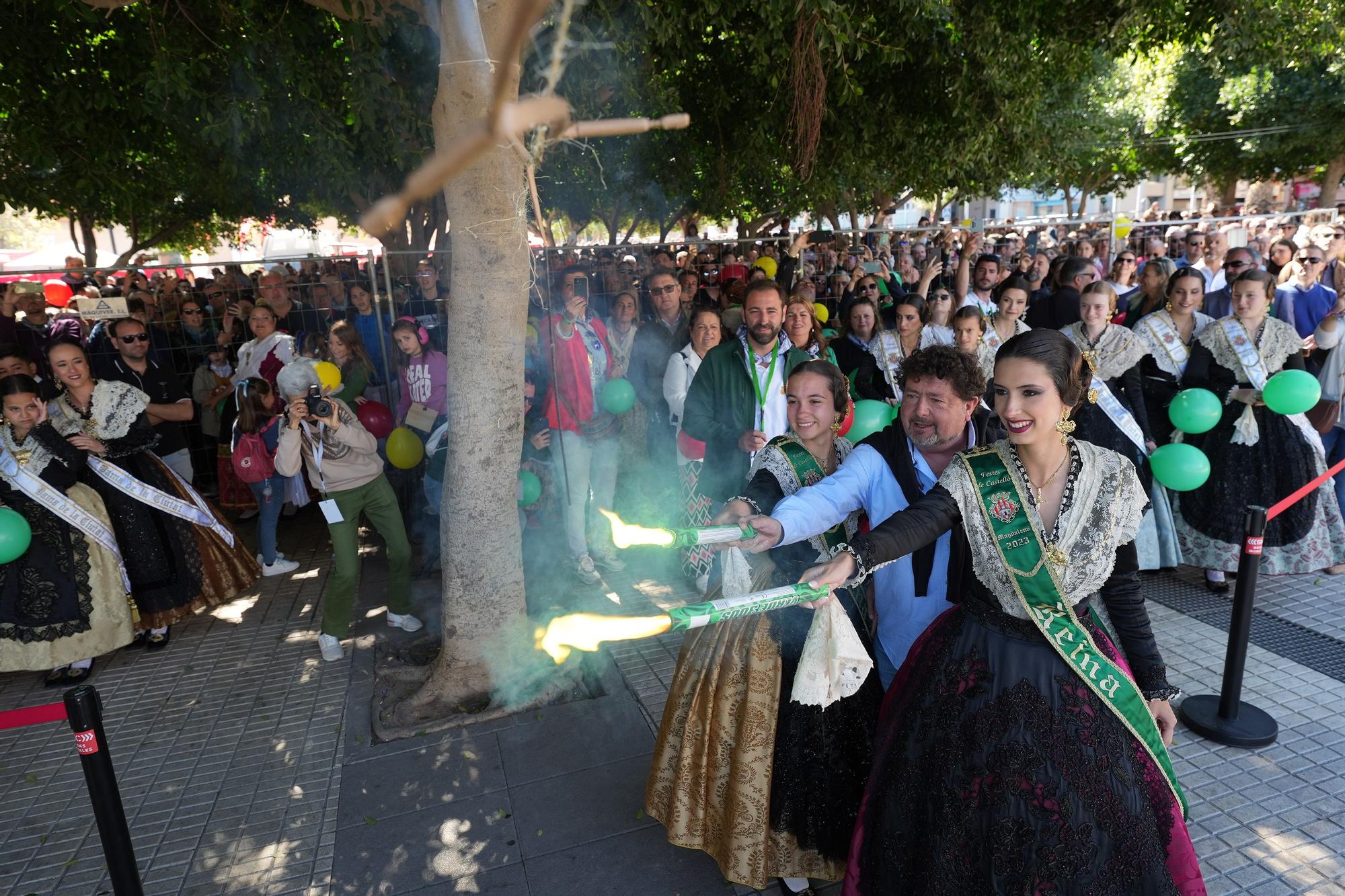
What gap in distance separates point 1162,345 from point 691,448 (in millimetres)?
3297

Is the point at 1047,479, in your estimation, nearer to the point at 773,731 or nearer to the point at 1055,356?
the point at 1055,356

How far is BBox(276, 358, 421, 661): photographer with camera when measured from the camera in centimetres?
477

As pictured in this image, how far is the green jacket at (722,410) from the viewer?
15.9 ft

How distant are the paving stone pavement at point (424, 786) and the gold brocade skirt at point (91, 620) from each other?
0.20 metres

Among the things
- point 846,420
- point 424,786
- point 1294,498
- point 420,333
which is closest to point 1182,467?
point 1294,498

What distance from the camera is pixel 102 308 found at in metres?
7.51

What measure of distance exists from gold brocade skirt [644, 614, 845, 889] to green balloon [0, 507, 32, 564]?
3836 millimetres

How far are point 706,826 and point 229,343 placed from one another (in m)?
8.01

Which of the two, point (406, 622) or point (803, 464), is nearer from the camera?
point (803, 464)

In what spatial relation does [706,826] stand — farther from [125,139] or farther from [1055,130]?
[1055,130]

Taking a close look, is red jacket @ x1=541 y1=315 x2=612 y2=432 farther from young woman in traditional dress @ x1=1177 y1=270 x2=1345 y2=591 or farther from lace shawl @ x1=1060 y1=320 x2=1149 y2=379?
young woman in traditional dress @ x1=1177 y1=270 x2=1345 y2=591

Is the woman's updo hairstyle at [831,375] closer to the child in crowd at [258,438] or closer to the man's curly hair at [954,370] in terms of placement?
the man's curly hair at [954,370]

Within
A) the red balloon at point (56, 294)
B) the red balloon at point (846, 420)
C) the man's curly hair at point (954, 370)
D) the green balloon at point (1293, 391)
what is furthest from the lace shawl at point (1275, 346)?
the red balloon at point (56, 294)

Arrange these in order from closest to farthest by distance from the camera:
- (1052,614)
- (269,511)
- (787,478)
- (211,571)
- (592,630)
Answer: (592,630) → (1052,614) → (787,478) → (211,571) → (269,511)
